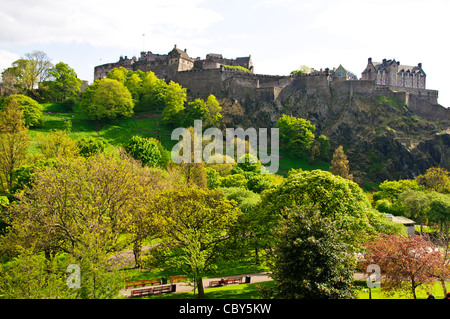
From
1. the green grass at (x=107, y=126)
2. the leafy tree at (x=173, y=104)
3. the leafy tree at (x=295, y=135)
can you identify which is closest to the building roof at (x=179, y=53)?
the leafy tree at (x=173, y=104)

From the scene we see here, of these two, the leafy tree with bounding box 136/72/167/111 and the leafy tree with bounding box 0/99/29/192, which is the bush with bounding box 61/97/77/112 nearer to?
the leafy tree with bounding box 136/72/167/111

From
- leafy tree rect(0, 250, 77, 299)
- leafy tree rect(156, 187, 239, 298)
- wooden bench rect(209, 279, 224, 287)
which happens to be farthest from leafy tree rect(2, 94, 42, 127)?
wooden bench rect(209, 279, 224, 287)

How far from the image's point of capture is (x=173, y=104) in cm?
6944

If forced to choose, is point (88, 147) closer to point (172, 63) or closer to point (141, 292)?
point (141, 292)

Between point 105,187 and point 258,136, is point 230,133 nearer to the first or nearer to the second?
point 258,136

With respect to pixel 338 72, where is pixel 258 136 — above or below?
below

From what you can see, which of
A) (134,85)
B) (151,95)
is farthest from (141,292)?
(134,85)

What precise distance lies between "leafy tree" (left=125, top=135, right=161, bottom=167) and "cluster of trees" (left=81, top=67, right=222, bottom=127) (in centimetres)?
1786

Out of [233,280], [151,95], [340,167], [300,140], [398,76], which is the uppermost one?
[398,76]

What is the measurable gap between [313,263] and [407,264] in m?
5.60

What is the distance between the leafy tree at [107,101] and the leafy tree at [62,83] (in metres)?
7.54

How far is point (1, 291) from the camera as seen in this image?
16219 mm

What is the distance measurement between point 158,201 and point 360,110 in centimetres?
6564
